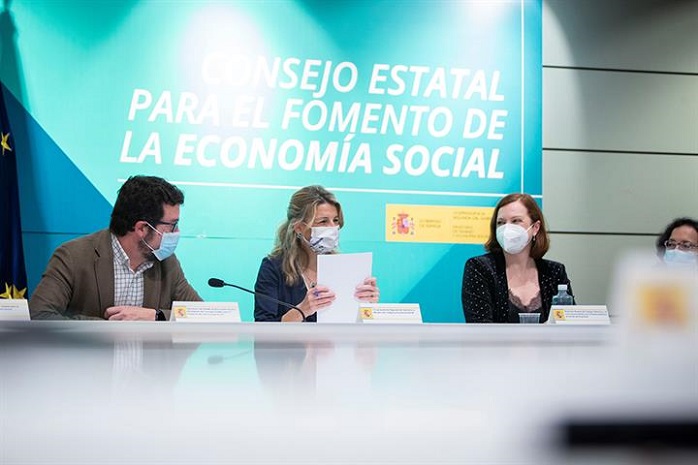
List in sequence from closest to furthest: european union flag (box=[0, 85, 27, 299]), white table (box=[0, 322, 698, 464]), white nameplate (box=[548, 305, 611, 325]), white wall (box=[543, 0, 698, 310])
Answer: white table (box=[0, 322, 698, 464])
white nameplate (box=[548, 305, 611, 325])
european union flag (box=[0, 85, 27, 299])
white wall (box=[543, 0, 698, 310])

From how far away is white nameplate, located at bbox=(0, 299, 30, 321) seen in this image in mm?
2287

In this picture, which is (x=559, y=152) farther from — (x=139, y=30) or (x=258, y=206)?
(x=139, y=30)

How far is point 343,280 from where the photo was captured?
2738mm

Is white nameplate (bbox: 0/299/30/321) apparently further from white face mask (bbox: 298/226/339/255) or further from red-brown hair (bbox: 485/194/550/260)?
red-brown hair (bbox: 485/194/550/260)

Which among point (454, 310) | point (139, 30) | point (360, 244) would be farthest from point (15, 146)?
point (454, 310)

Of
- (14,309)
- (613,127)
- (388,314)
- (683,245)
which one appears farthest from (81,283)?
(613,127)

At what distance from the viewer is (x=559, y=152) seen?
4543 millimetres

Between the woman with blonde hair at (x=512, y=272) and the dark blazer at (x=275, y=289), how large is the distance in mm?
669

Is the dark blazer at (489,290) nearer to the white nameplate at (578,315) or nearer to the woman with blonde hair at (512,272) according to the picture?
the woman with blonde hair at (512,272)

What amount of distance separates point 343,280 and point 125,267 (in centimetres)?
81

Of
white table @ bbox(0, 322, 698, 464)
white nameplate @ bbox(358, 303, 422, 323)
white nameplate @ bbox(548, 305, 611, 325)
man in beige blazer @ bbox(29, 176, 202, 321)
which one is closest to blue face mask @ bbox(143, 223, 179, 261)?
man in beige blazer @ bbox(29, 176, 202, 321)

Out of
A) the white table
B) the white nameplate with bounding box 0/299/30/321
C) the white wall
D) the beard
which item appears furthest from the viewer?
the white wall

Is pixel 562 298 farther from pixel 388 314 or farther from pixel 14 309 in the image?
pixel 14 309

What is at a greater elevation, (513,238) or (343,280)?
(513,238)
